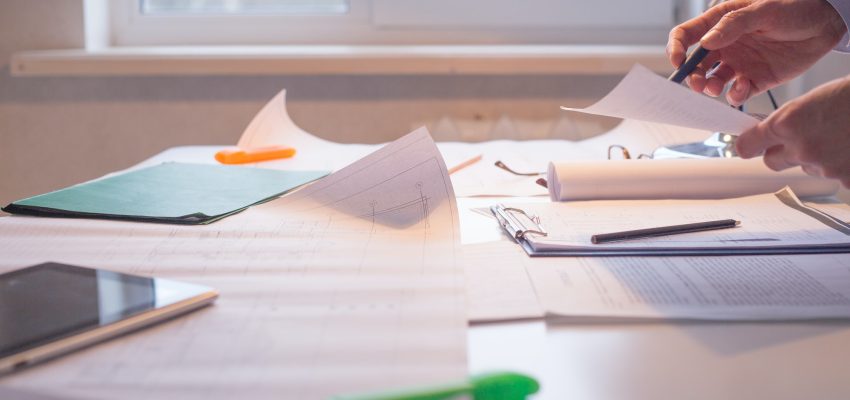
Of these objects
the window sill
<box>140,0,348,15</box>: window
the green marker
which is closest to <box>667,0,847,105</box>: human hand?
the green marker

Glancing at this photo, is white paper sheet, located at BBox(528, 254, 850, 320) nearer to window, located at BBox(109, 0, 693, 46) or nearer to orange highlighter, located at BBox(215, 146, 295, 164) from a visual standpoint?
orange highlighter, located at BBox(215, 146, 295, 164)

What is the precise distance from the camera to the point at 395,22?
87.1 inches

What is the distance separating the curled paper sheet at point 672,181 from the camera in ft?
3.23

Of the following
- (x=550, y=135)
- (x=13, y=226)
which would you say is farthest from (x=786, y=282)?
(x=550, y=135)

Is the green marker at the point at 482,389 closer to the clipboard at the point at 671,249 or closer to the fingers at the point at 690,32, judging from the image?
the clipboard at the point at 671,249

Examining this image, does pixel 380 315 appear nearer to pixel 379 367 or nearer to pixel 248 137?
pixel 379 367

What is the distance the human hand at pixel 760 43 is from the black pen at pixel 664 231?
0.95ft

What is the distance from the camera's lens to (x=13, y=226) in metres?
0.84

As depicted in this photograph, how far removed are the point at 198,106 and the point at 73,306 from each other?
1592 mm

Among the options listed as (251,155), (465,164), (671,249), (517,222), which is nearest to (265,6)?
(251,155)

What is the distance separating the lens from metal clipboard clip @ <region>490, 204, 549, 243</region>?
79 centimetres

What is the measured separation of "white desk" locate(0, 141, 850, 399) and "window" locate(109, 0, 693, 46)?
172 cm

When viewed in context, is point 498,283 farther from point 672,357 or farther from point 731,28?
point 731,28

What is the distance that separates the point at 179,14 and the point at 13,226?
151cm
